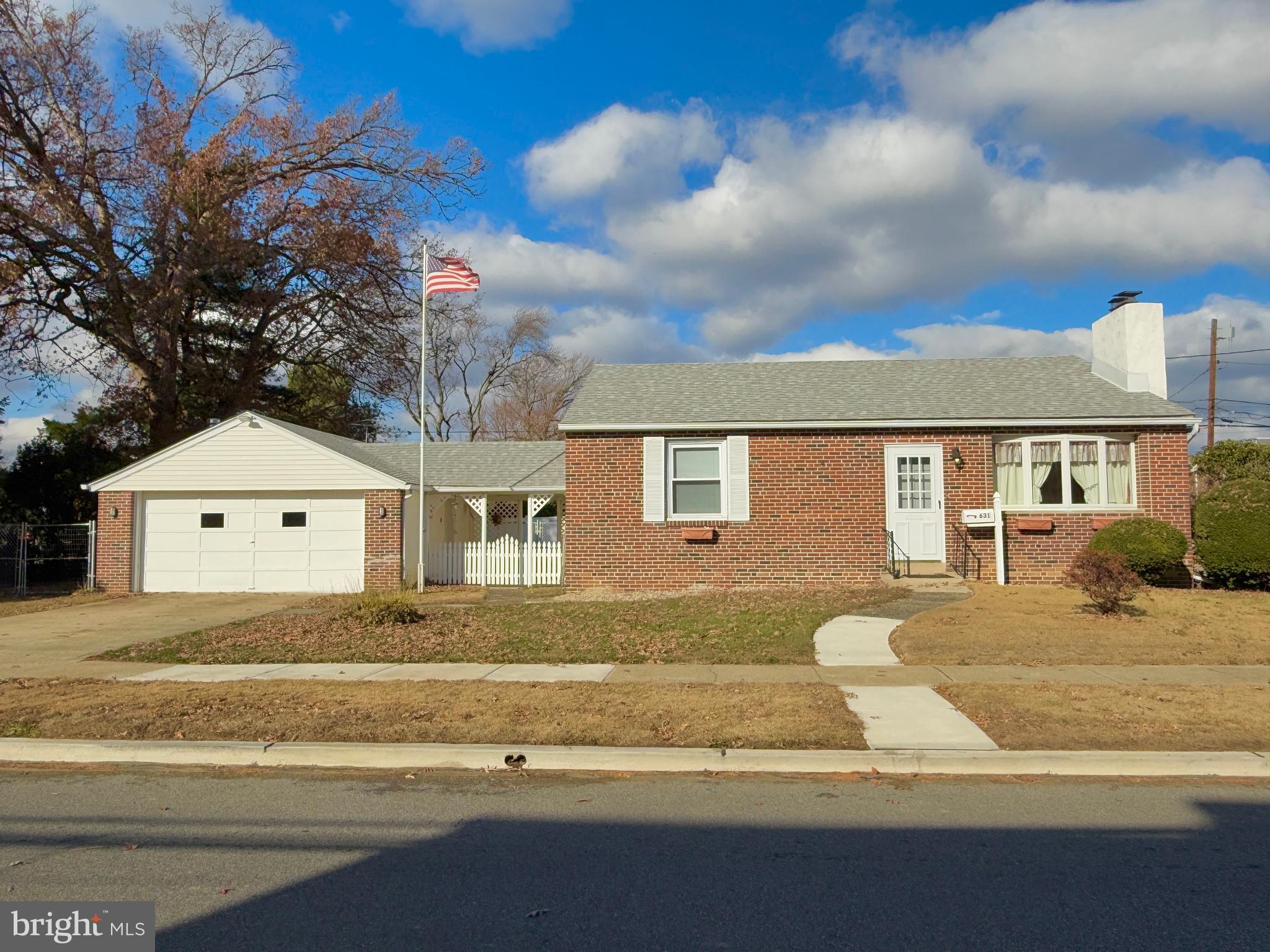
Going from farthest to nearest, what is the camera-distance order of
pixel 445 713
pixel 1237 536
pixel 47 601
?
pixel 47 601, pixel 1237 536, pixel 445 713

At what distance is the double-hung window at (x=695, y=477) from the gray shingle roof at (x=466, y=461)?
334 cm

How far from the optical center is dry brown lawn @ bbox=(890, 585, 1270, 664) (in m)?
10.3

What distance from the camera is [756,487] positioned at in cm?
1767

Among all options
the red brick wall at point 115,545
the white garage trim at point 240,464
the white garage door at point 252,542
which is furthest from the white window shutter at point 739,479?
the red brick wall at point 115,545

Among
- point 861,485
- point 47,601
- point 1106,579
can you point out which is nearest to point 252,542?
point 47,601

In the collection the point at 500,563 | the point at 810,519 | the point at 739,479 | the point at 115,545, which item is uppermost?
the point at 739,479

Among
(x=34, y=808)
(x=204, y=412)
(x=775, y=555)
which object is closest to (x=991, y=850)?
(x=34, y=808)

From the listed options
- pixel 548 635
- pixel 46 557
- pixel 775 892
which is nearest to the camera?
pixel 775 892

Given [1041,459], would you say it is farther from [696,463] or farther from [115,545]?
[115,545]

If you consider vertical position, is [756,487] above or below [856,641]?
above

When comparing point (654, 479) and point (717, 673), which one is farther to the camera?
point (654, 479)

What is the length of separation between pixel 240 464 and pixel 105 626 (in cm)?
604

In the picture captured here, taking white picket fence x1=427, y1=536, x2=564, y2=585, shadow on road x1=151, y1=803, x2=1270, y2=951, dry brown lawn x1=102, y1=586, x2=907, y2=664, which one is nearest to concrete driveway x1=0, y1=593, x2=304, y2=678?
dry brown lawn x1=102, y1=586, x2=907, y2=664

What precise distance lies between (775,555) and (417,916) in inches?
543
